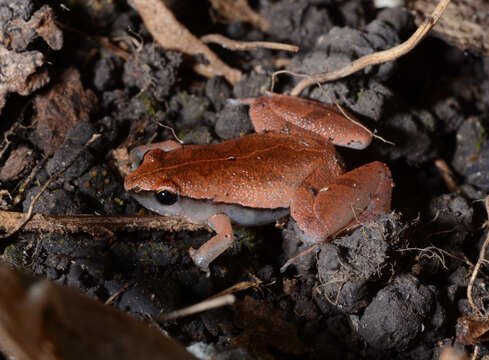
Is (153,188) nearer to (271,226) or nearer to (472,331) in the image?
(271,226)

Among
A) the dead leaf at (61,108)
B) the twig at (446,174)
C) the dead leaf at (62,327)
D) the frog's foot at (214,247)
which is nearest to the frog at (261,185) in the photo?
the frog's foot at (214,247)

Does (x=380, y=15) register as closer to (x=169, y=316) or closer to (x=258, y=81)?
(x=258, y=81)

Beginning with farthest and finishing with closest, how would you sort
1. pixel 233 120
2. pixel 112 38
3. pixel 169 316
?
1. pixel 112 38
2. pixel 233 120
3. pixel 169 316

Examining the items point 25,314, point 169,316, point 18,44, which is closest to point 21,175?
point 18,44

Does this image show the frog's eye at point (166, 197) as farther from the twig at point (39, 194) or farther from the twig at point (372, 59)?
the twig at point (372, 59)

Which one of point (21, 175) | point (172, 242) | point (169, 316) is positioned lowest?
point (172, 242)

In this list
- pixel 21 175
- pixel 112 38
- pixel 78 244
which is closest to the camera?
pixel 78 244

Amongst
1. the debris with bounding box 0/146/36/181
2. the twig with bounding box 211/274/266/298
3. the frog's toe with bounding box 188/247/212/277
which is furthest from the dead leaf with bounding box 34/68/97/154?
the twig with bounding box 211/274/266/298
